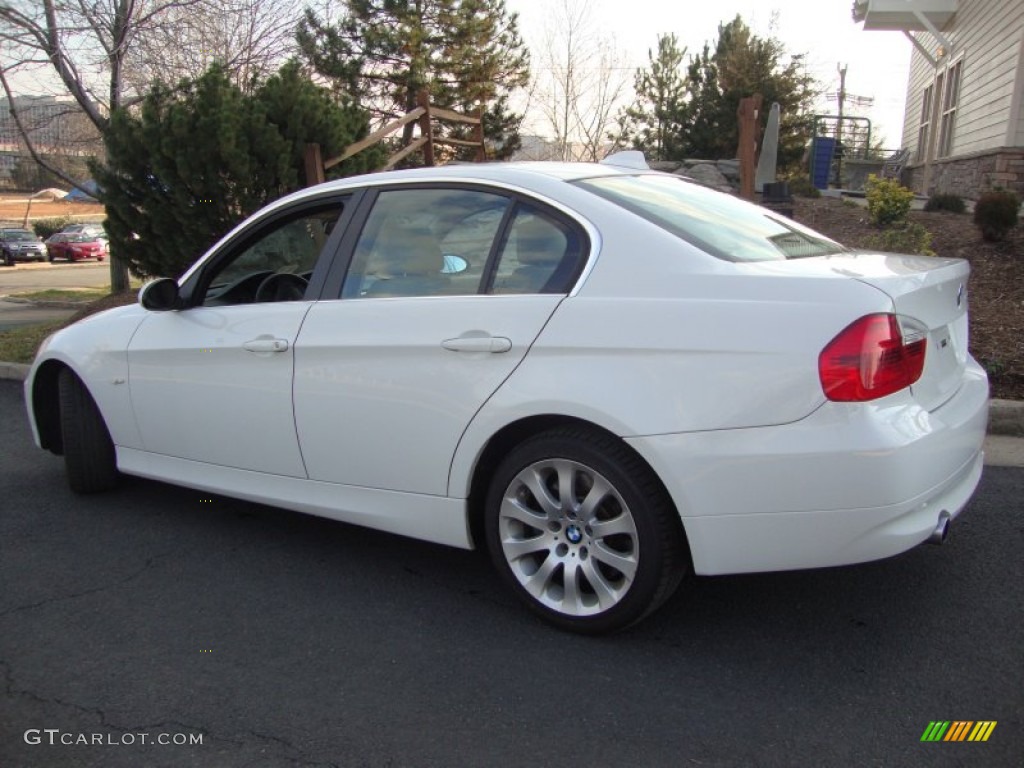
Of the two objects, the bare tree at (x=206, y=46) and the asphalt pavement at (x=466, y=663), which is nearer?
the asphalt pavement at (x=466, y=663)

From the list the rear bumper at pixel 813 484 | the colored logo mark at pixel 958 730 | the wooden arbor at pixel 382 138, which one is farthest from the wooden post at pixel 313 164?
the colored logo mark at pixel 958 730

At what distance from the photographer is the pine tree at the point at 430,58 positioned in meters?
19.3

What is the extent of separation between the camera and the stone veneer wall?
492 inches

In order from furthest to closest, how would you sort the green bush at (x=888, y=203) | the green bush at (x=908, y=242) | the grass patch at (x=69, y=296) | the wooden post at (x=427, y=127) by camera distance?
the grass patch at (x=69, y=296) → the green bush at (x=888, y=203) → the wooden post at (x=427, y=127) → the green bush at (x=908, y=242)

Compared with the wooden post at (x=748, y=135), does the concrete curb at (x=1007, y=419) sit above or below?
below

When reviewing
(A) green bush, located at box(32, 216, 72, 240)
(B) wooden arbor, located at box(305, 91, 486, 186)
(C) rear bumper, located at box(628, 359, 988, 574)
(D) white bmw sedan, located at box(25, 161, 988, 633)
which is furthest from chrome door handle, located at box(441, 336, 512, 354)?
(A) green bush, located at box(32, 216, 72, 240)

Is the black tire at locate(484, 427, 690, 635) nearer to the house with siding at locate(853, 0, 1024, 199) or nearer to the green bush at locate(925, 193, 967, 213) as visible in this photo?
the green bush at locate(925, 193, 967, 213)

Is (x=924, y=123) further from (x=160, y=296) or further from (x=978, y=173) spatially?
(x=160, y=296)

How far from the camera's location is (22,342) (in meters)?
9.98

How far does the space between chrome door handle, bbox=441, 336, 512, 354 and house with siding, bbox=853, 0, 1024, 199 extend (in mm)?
12225

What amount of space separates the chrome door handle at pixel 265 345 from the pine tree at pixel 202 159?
500cm

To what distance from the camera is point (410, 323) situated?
3.17m

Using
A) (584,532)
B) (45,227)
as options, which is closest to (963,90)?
(584,532)

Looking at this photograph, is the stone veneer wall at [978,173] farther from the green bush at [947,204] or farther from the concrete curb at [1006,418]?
the concrete curb at [1006,418]
